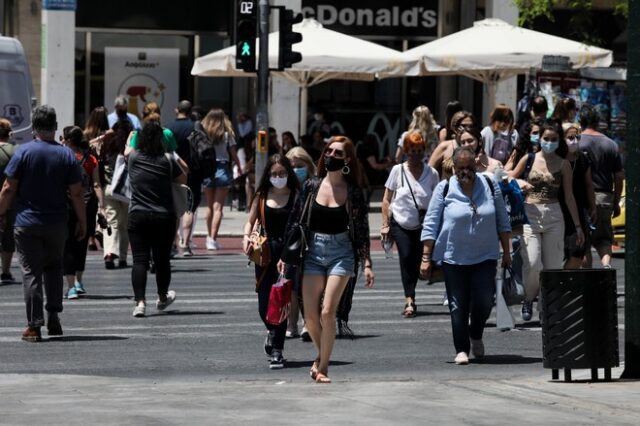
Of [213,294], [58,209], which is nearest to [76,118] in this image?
[213,294]

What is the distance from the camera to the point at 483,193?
12.8 meters

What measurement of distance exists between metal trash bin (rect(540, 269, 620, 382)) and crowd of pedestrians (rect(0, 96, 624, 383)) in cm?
138

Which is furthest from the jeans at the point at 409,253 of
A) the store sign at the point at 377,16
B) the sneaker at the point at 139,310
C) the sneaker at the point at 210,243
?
the store sign at the point at 377,16

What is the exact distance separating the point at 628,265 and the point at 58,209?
15.8 feet

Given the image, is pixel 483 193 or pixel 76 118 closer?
pixel 483 193

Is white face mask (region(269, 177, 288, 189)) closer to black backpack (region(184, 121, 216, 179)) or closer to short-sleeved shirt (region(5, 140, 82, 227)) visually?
short-sleeved shirt (region(5, 140, 82, 227))

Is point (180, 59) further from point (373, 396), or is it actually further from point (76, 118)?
point (373, 396)

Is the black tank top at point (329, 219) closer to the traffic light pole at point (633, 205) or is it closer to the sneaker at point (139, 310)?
the traffic light pole at point (633, 205)

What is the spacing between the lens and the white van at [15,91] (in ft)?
70.8

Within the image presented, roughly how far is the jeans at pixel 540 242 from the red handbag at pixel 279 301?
3.33 metres

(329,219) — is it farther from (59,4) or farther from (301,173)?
(59,4)

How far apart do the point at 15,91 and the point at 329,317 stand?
1131 centimetres

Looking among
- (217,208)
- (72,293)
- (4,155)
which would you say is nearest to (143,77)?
(217,208)

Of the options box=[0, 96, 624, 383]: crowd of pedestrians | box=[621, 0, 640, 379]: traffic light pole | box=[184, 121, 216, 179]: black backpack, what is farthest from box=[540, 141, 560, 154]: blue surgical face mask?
box=[184, 121, 216, 179]: black backpack
